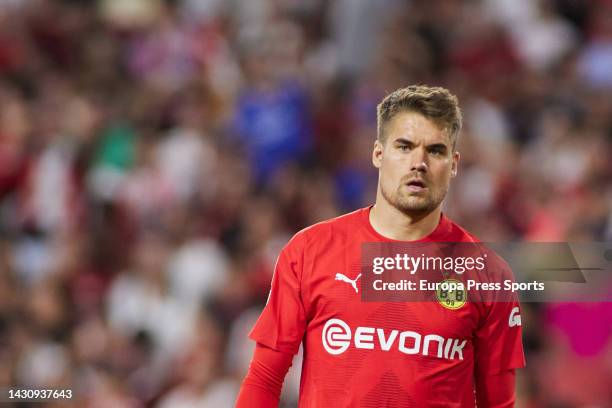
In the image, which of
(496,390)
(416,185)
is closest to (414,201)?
(416,185)

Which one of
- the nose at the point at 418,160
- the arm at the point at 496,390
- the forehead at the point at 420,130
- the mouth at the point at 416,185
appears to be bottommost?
the arm at the point at 496,390

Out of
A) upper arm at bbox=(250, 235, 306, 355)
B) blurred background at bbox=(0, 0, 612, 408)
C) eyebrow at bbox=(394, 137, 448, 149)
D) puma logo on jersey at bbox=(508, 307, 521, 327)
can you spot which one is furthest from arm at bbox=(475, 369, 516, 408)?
blurred background at bbox=(0, 0, 612, 408)

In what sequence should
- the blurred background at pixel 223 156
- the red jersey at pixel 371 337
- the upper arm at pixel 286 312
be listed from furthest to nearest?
the blurred background at pixel 223 156, the upper arm at pixel 286 312, the red jersey at pixel 371 337

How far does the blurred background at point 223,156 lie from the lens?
814 cm

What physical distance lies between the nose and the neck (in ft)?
0.57

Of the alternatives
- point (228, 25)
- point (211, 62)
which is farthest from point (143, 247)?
point (228, 25)

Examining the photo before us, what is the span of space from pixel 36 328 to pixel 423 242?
511 cm

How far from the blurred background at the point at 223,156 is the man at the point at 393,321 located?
276 centimetres

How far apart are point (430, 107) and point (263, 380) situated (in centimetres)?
102

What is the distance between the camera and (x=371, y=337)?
406 centimetres

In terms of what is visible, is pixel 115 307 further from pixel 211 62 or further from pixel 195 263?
pixel 211 62

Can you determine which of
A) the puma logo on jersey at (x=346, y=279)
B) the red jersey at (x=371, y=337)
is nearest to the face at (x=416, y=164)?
the red jersey at (x=371, y=337)

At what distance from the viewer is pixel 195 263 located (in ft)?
30.2

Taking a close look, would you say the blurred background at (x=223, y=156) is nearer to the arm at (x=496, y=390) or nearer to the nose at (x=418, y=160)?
the arm at (x=496, y=390)
